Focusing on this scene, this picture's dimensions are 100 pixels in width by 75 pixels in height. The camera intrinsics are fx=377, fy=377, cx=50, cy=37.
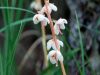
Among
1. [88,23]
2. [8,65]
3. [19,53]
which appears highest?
[19,53]

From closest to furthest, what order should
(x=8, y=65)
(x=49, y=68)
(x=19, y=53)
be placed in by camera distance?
(x=8, y=65) < (x=49, y=68) < (x=19, y=53)

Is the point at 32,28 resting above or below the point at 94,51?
above

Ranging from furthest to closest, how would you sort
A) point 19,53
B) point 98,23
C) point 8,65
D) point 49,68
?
point 19,53
point 98,23
point 49,68
point 8,65

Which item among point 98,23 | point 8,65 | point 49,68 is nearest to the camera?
point 8,65

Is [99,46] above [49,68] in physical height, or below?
above

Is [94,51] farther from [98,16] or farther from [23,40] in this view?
[23,40]

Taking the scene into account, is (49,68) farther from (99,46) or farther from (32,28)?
(32,28)

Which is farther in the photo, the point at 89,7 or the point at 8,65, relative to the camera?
the point at 89,7

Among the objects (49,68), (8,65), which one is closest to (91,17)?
(49,68)

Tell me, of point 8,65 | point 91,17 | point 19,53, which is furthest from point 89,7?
point 19,53
